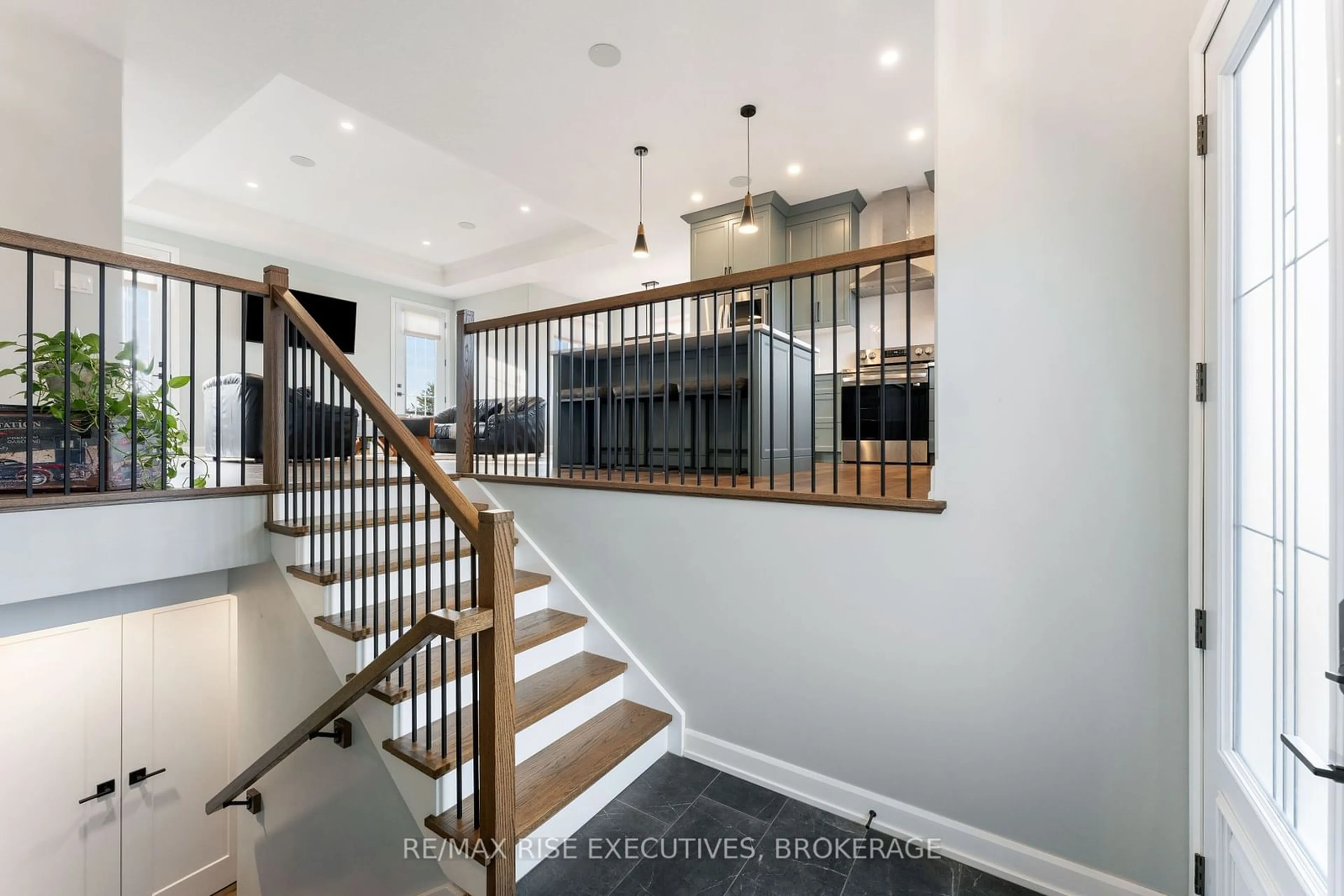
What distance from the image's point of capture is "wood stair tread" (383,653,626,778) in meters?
1.85

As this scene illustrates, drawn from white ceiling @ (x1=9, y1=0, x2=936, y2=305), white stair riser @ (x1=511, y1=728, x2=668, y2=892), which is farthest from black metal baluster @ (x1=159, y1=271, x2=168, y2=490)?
white stair riser @ (x1=511, y1=728, x2=668, y2=892)

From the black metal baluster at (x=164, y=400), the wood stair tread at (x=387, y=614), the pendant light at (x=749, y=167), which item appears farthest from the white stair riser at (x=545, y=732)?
the pendant light at (x=749, y=167)

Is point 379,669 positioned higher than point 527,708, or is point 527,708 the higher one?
point 379,669

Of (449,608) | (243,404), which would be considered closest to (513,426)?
(243,404)

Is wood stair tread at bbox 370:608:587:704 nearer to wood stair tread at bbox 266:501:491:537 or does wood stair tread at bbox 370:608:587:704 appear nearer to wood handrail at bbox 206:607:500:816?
wood handrail at bbox 206:607:500:816

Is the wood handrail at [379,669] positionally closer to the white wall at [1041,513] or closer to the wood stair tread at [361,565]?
the wood stair tread at [361,565]

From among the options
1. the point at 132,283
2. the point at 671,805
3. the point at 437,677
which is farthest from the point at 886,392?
the point at 132,283

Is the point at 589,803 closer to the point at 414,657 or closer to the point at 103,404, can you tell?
the point at 414,657

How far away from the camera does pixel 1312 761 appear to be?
91 centimetres

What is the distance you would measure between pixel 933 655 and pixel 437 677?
181cm

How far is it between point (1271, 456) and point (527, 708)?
7.62 ft

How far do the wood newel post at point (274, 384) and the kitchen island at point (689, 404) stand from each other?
1307 mm

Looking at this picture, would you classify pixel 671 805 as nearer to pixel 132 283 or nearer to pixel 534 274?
pixel 132 283

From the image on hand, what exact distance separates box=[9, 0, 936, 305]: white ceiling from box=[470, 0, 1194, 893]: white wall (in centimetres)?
170
